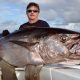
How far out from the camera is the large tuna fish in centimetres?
498

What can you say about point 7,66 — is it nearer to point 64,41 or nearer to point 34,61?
point 34,61

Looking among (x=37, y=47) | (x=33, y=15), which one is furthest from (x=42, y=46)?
(x=33, y=15)

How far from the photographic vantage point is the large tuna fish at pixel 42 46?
16.3 ft

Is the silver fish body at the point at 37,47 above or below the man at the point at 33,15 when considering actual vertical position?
below

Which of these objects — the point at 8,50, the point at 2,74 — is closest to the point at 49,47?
the point at 8,50

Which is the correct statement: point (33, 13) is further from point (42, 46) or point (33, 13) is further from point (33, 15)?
point (42, 46)

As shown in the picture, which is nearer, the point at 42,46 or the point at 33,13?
the point at 42,46

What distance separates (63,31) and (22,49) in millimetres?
690

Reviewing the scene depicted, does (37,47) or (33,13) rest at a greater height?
(33,13)

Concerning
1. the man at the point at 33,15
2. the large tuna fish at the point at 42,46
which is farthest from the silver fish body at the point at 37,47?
the man at the point at 33,15

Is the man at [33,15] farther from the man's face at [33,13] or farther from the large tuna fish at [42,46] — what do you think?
the large tuna fish at [42,46]

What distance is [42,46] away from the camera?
16.5 feet

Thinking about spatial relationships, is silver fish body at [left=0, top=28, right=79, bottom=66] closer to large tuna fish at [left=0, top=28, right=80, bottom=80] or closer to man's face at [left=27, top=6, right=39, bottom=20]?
large tuna fish at [left=0, top=28, right=80, bottom=80]

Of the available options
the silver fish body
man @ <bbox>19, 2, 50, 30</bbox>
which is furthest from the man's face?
the silver fish body
